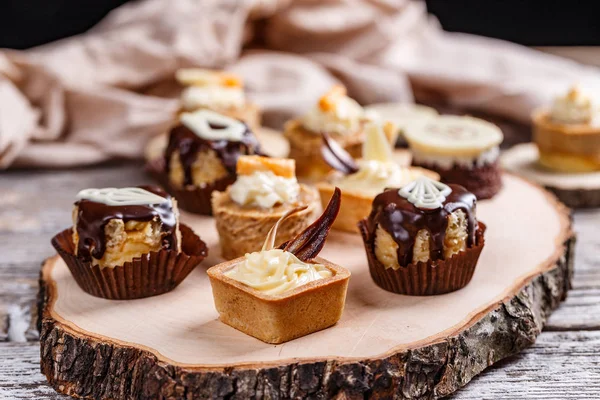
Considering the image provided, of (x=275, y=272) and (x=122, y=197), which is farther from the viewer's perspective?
(x=122, y=197)

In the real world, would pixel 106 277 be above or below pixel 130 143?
above

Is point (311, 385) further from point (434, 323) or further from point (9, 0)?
point (9, 0)

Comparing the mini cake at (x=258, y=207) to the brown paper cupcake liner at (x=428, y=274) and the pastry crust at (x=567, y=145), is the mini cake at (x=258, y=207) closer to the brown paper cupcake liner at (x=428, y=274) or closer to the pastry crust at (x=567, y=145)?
the brown paper cupcake liner at (x=428, y=274)

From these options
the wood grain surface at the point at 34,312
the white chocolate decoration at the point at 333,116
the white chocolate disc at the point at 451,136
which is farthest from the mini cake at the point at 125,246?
the white chocolate disc at the point at 451,136

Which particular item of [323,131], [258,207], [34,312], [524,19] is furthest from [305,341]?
[524,19]

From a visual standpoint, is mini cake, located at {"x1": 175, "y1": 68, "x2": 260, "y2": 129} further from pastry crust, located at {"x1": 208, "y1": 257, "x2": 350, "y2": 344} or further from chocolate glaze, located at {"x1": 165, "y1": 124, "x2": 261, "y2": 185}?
pastry crust, located at {"x1": 208, "y1": 257, "x2": 350, "y2": 344}

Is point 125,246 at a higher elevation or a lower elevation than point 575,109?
lower

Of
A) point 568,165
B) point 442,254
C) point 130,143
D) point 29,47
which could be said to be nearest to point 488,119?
point 568,165

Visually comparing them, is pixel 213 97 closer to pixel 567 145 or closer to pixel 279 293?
pixel 567 145
